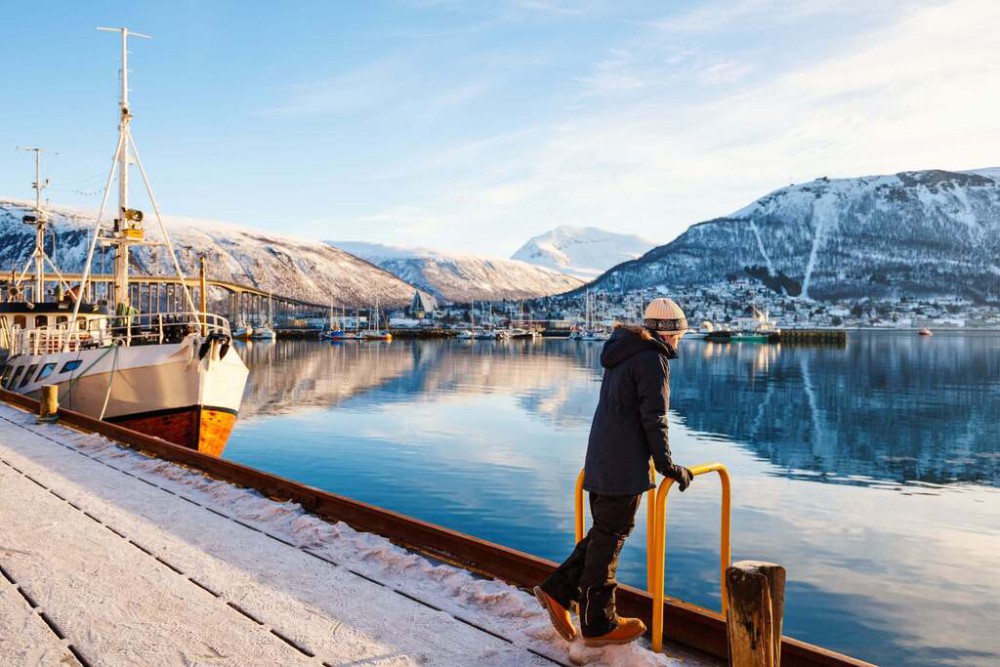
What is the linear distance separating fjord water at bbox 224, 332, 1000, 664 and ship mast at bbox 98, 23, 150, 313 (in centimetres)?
803

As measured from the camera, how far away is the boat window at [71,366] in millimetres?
24505

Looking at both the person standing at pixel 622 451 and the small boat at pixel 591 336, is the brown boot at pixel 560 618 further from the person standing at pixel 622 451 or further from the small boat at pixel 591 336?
the small boat at pixel 591 336

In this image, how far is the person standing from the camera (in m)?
5.84

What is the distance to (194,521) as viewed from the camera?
1028cm

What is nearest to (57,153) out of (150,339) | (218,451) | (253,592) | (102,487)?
(150,339)

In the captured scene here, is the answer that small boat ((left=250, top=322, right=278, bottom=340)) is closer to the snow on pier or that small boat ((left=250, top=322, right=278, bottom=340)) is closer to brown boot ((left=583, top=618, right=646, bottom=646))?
the snow on pier

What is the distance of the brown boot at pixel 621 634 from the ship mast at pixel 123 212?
25786 millimetres

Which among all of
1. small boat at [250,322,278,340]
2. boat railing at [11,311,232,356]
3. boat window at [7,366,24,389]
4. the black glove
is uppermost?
boat railing at [11,311,232,356]

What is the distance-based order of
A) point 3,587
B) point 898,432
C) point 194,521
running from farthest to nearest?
1. point 898,432
2. point 194,521
3. point 3,587

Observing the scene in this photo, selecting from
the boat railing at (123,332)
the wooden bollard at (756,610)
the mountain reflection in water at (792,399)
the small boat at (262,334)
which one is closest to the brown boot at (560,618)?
the wooden bollard at (756,610)

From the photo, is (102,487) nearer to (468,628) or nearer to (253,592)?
(253,592)

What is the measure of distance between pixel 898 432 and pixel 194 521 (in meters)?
34.2

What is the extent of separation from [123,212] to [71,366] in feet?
22.7

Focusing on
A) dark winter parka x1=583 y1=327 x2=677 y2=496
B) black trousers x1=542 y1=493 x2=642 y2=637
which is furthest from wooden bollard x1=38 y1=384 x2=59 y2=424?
dark winter parka x1=583 y1=327 x2=677 y2=496
